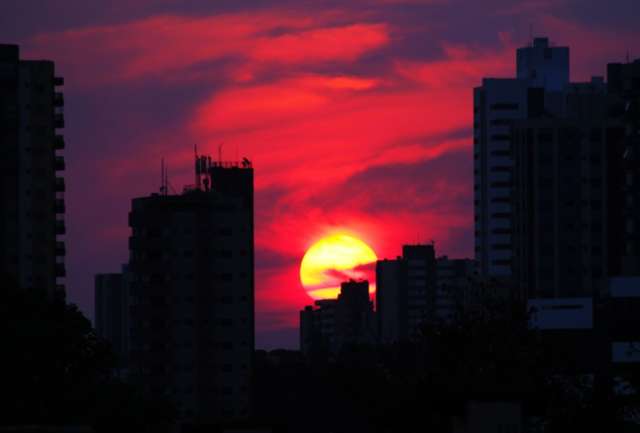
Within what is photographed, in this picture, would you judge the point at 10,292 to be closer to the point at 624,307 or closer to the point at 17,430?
the point at 17,430

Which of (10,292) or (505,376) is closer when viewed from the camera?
(505,376)

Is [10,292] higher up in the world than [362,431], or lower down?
higher up

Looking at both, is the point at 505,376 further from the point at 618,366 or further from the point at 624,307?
the point at 624,307

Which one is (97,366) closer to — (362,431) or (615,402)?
(615,402)

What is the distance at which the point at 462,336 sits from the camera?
100562 millimetres

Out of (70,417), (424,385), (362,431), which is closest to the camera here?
(424,385)

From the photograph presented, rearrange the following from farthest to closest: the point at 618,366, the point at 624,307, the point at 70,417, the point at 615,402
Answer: the point at 624,307 → the point at 618,366 → the point at 70,417 → the point at 615,402

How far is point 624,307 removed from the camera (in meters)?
178

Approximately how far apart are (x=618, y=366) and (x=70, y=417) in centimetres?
8737

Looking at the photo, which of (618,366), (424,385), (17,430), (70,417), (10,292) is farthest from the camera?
(618,366)

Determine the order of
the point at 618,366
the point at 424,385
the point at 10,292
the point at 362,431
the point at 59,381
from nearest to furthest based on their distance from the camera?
1. the point at 424,385
2. the point at 59,381
3. the point at 10,292
4. the point at 362,431
5. the point at 618,366

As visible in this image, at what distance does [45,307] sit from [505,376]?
77.1 ft

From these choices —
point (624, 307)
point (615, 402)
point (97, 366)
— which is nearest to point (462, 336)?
point (97, 366)

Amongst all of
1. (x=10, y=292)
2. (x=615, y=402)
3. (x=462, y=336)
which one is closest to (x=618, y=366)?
(x=462, y=336)
